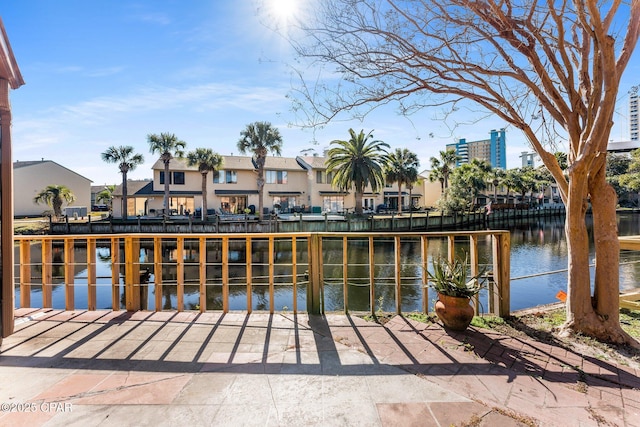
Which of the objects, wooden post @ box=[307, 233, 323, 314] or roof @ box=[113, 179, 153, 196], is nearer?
wooden post @ box=[307, 233, 323, 314]

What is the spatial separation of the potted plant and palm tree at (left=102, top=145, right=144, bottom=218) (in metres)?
31.3

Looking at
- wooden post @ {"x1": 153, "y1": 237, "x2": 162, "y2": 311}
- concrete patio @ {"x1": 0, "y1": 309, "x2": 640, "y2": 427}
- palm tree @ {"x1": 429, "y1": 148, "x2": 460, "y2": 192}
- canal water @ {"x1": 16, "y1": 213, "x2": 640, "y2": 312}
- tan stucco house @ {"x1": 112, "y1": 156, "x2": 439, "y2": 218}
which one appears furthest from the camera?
palm tree @ {"x1": 429, "y1": 148, "x2": 460, "y2": 192}

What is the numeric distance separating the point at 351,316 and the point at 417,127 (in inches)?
124

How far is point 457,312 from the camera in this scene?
3.55m

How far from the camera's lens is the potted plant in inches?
140

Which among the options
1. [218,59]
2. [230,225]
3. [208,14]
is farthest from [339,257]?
[208,14]

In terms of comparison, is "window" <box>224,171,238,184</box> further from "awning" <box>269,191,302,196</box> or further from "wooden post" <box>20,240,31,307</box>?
"wooden post" <box>20,240,31,307</box>

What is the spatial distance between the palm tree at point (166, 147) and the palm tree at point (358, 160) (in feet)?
44.2

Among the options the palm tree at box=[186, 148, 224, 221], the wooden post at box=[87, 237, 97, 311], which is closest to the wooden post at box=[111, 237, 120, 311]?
the wooden post at box=[87, 237, 97, 311]

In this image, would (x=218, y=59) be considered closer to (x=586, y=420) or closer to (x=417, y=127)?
(x=417, y=127)

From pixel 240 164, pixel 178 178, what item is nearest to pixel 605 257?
pixel 240 164

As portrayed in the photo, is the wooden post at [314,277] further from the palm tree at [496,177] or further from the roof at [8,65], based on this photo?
the palm tree at [496,177]

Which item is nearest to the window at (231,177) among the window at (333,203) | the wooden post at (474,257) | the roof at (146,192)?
the roof at (146,192)

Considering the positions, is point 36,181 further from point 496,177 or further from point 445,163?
point 496,177
